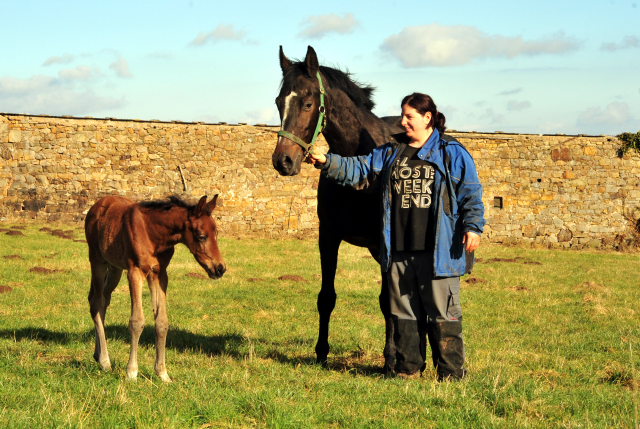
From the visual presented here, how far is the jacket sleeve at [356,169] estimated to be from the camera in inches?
167

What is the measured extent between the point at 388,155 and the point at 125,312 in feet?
16.2

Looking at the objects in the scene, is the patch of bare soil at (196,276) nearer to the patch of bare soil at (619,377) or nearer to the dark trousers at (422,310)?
the dark trousers at (422,310)

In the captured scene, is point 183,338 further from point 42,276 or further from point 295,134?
point 42,276

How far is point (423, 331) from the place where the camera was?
4.64m

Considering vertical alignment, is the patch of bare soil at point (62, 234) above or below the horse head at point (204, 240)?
below

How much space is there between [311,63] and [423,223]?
5.38ft

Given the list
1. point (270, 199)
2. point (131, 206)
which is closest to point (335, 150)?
point (131, 206)

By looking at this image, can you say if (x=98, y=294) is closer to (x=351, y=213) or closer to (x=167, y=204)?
(x=167, y=204)

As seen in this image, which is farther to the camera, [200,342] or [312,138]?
[200,342]

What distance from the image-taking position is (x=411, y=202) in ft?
13.7

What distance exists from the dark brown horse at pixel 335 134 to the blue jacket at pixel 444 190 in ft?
1.39

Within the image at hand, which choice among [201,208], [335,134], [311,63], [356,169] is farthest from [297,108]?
[201,208]

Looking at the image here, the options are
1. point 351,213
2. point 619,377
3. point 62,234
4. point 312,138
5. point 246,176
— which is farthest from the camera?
point 246,176

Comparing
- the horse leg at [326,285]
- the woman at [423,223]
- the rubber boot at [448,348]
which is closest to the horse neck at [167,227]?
the woman at [423,223]
